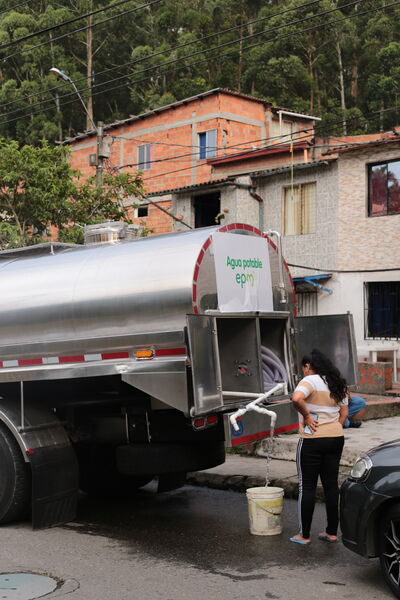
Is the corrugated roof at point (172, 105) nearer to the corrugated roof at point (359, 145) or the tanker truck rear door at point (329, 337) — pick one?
the corrugated roof at point (359, 145)

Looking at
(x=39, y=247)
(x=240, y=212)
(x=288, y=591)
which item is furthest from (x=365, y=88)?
(x=288, y=591)

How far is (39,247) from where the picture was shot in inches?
318

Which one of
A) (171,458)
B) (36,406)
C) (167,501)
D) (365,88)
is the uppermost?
(365,88)

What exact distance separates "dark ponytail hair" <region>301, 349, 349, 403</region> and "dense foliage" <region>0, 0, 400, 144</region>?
3529 cm

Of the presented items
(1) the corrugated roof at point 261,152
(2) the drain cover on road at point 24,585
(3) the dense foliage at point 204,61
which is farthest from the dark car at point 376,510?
(3) the dense foliage at point 204,61

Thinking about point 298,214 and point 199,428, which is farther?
point 298,214

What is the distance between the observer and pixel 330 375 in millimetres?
6406

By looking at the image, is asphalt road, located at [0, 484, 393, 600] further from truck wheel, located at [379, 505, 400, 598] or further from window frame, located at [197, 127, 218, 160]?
window frame, located at [197, 127, 218, 160]

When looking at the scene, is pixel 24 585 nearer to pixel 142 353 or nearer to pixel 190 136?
pixel 142 353

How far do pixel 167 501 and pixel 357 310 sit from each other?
44.9 feet

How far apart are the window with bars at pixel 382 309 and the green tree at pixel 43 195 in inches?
281

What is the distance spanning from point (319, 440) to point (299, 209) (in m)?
17.1

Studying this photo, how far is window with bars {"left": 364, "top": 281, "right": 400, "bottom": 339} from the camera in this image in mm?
20281

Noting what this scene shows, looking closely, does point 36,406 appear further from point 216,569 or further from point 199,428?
point 216,569
